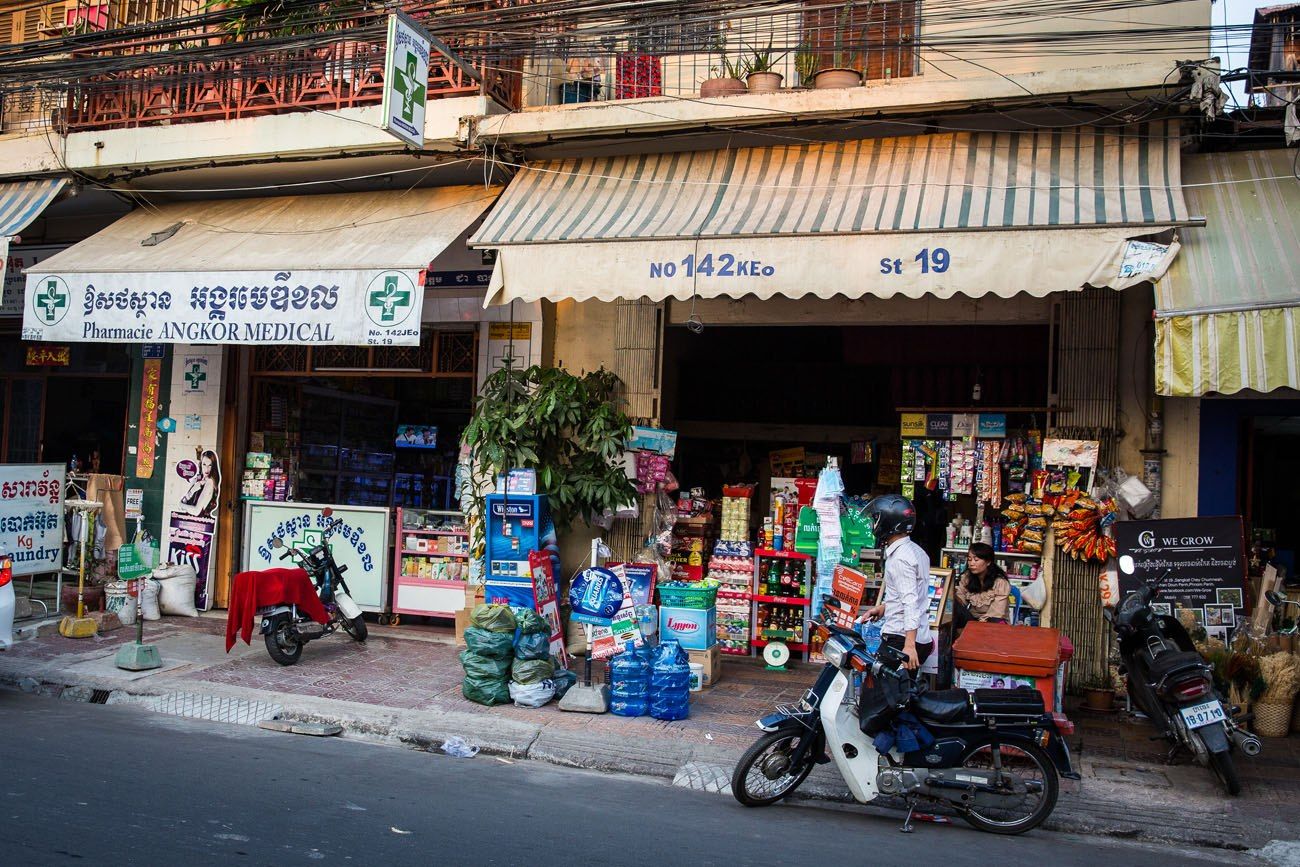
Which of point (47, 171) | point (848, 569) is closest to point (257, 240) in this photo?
point (47, 171)

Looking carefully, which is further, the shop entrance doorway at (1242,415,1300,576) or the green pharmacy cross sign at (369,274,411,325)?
the green pharmacy cross sign at (369,274,411,325)

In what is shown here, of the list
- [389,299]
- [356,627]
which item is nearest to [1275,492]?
[389,299]

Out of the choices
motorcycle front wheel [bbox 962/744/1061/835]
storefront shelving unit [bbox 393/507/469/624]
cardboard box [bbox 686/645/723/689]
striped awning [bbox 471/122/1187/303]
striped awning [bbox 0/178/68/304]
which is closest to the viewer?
motorcycle front wheel [bbox 962/744/1061/835]

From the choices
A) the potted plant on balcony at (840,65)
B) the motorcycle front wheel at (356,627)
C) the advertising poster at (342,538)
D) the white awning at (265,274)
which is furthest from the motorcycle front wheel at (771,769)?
the advertising poster at (342,538)

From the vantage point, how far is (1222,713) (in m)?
6.47

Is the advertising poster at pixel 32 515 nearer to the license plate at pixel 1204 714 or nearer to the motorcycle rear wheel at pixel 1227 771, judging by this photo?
the license plate at pixel 1204 714

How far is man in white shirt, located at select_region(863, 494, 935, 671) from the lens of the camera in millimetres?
6766

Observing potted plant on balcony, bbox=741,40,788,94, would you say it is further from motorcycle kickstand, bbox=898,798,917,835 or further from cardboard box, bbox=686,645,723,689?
motorcycle kickstand, bbox=898,798,917,835

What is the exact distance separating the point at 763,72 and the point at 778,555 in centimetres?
450

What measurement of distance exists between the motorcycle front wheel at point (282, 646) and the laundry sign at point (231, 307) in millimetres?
2637

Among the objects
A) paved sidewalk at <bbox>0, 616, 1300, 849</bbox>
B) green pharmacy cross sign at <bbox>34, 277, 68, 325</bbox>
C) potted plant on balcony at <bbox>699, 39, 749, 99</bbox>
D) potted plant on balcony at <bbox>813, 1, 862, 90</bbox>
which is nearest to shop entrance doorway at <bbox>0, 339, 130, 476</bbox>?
green pharmacy cross sign at <bbox>34, 277, 68, 325</bbox>

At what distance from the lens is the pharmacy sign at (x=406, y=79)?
870 centimetres

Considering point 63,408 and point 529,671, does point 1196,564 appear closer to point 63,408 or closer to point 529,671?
point 529,671

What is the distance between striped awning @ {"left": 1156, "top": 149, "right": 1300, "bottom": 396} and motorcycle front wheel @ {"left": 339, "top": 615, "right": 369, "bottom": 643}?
7.37 m
